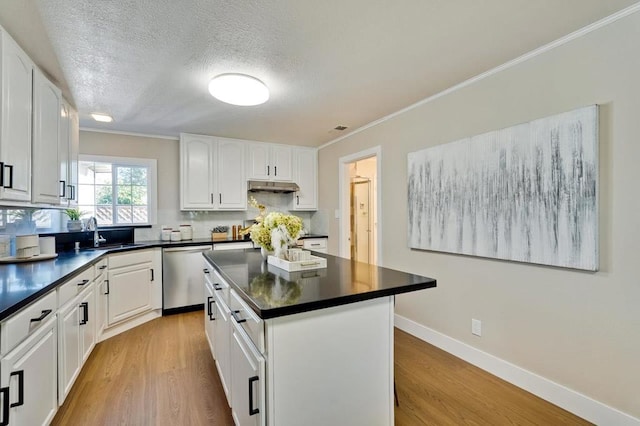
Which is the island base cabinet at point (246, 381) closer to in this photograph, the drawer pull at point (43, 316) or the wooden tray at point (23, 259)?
the drawer pull at point (43, 316)

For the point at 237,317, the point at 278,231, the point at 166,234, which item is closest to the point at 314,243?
the point at 166,234

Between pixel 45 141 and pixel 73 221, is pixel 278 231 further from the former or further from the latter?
pixel 73 221

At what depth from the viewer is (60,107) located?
243 centimetres

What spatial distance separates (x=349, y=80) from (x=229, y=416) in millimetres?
2596

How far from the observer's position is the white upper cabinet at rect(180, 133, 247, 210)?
400 cm

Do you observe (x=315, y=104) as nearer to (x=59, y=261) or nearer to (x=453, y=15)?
(x=453, y=15)

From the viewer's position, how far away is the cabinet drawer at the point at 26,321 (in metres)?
1.18

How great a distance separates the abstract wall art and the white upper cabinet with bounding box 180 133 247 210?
266 centimetres

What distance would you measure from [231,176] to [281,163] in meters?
0.83

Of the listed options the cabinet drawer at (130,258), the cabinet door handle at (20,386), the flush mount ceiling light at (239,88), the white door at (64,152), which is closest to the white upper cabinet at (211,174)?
the cabinet drawer at (130,258)

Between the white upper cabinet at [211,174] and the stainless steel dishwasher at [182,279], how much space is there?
0.66 m

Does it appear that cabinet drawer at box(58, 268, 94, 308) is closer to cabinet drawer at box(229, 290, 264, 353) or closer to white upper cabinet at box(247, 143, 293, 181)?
cabinet drawer at box(229, 290, 264, 353)

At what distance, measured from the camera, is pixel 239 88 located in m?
2.30

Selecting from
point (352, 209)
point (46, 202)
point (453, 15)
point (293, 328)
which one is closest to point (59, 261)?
point (46, 202)
